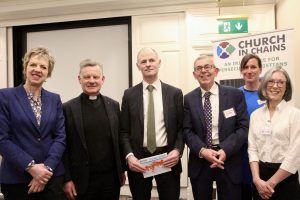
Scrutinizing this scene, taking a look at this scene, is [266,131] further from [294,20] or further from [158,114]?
[294,20]

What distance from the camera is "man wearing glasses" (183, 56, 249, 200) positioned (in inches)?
84.0

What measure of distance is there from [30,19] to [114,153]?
12.5ft

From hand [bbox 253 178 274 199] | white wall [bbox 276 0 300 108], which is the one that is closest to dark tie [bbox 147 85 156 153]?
hand [bbox 253 178 274 199]

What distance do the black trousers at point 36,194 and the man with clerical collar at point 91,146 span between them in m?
0.14

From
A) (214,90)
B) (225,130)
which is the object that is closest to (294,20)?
(214,90)

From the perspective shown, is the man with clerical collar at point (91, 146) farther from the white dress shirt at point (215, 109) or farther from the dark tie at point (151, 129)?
the white dress shirt at point (215, 109)

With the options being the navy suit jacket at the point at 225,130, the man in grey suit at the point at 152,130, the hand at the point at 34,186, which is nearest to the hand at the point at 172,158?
the man in grey suit at the point at 152,130

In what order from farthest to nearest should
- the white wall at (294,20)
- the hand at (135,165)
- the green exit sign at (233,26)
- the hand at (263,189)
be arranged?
the green exit sign at (233,26)
the white wall at (294,20)
the hand at (135,165)
the hand at (263,189)

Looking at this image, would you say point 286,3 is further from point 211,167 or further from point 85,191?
point 85,191

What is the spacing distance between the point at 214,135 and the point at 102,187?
880mm

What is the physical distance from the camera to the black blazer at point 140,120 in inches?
89.5

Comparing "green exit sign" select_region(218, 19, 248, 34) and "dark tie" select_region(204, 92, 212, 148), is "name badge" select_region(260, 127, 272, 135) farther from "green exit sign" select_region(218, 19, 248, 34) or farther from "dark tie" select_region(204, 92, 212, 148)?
"green exit sign" select_region(218, 19, 248, 34)

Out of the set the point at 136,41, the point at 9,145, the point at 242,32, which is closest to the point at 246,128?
the point at 9,145

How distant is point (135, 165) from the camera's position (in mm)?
2178
